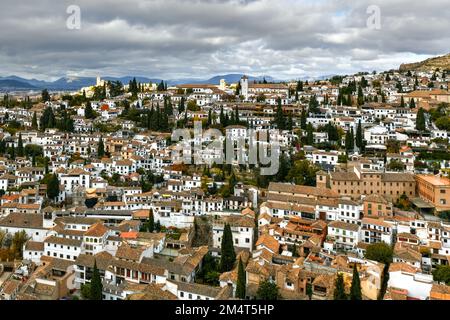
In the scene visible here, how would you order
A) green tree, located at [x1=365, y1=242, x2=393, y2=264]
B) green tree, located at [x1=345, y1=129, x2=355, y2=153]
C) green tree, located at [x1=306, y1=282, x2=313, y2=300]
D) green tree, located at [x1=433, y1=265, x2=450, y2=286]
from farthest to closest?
green tree, located at [x1=345, y1=129, x2=355, y2=153] → green tree, located at [x1=365, y1=242, x2=393, y2=264] → green tree, located at [x1=433, y1=265, x2=450, y2=286] → green tree, located at [x1=306, y1=282, x2=313, y2=300]

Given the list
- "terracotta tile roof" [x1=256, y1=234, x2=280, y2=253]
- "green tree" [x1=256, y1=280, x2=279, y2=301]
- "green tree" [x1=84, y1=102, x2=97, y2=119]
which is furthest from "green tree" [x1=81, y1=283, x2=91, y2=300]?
"green tree" [x1=84, y1=102, x2=97, y2=119]

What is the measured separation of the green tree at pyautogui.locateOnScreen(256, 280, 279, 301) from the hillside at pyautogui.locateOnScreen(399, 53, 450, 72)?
5803cm

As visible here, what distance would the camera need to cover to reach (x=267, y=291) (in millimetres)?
12031

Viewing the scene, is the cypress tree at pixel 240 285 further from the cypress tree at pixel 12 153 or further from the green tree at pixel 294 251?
the cypress tree at pixel 12 153

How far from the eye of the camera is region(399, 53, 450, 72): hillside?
2421 inches

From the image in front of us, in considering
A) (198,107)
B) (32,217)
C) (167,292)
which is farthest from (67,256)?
(198,107)

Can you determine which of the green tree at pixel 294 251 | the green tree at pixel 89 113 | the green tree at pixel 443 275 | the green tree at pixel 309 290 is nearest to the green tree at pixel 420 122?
the green tree at pixel 443 275

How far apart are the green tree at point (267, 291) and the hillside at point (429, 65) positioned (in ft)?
190

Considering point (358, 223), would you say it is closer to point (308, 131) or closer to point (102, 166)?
point (308, 131)

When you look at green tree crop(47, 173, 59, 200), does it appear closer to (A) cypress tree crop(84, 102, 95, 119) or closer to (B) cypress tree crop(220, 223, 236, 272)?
(B) cypress tree crop(220, 223, 236, 272)

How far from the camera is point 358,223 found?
→ 16.9 metres

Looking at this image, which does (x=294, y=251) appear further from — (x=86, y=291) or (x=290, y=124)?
(x=290, y=124)

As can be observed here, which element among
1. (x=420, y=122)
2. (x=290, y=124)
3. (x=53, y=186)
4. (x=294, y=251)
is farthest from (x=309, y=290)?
(x=420, y=122)

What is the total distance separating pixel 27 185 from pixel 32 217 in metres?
4.42
